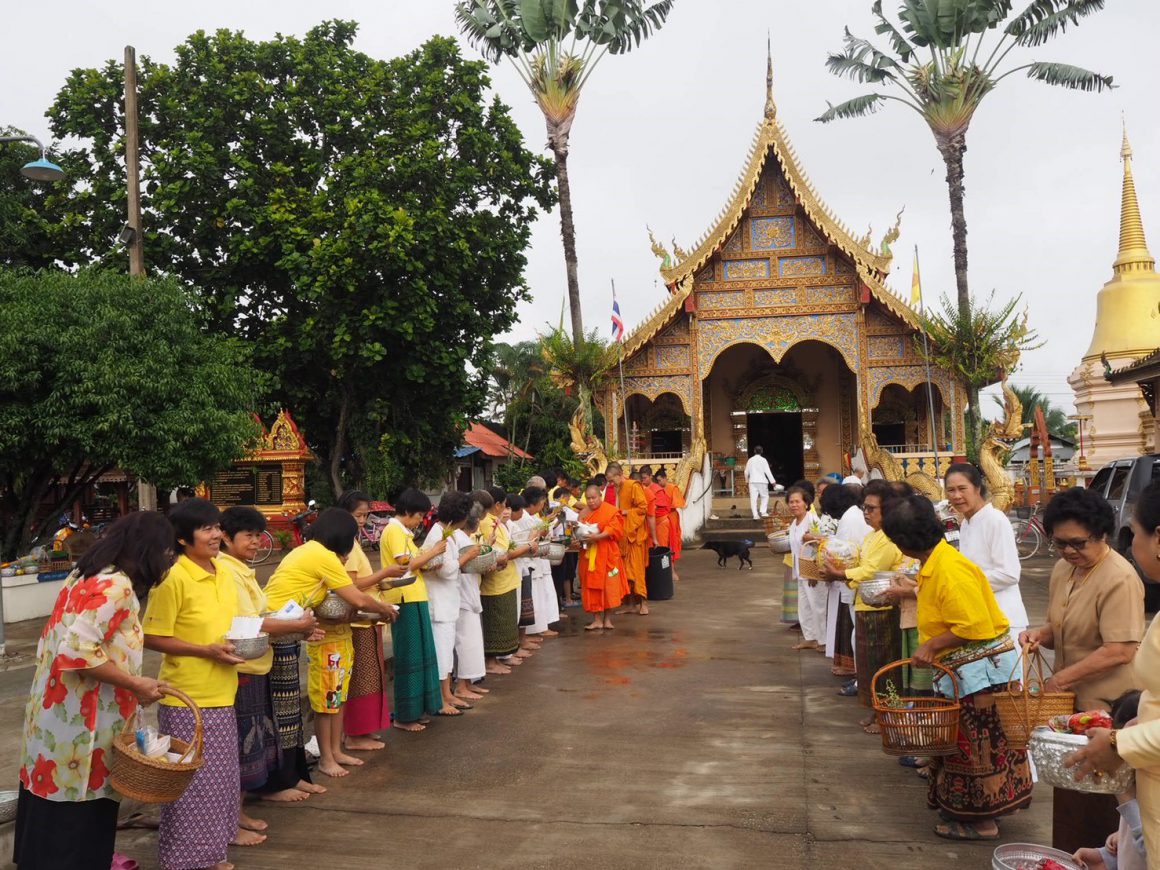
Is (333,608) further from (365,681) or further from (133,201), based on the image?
(133,201)

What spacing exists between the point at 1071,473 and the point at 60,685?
68.5 feet

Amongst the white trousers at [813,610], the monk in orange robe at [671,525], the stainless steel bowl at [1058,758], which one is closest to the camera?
the stainless steel bowl at [1058,758]

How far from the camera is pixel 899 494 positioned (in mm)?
5766

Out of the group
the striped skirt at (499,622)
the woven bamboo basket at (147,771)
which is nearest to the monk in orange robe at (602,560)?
the striped skirt at (499,622)

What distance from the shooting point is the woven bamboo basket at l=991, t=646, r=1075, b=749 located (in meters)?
3.29

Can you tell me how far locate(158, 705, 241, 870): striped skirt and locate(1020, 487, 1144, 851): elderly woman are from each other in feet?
10.2

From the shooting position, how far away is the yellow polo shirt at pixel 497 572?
736cm

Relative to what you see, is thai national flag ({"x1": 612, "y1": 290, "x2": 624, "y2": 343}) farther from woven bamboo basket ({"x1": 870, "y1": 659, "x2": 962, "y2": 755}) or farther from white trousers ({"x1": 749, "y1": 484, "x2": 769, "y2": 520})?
woven bamboo basket ({"x1": 870, "y1": 659, "x2": 962, "y2": 755})

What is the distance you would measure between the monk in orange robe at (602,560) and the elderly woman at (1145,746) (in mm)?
7028

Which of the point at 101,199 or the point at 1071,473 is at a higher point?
the point at 101,199

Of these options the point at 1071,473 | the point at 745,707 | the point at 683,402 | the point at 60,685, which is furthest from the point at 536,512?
the point at 1071,473

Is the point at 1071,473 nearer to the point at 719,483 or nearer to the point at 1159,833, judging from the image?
the point at 719,483

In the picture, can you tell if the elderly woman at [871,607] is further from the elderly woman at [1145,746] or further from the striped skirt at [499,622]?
the elderly woman at [1145,746]

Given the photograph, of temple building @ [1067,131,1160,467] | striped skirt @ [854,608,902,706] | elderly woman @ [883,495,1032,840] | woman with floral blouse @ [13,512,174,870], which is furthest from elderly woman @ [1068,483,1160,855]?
temple building @ [1067,131,1160,467]
